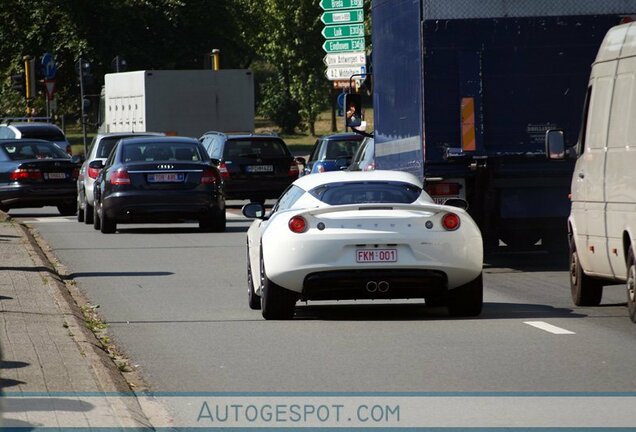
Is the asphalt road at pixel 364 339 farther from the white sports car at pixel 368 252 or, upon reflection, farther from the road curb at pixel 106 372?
the white sports car at pixel 368 252

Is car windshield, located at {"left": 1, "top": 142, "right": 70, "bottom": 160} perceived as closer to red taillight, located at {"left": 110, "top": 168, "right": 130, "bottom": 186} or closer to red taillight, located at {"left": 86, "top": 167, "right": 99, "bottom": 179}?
red taillight, located at {"left": 86, "top": 167, "right": 99, "bottom": 179}

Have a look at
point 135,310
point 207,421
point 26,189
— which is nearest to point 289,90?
point 26,189

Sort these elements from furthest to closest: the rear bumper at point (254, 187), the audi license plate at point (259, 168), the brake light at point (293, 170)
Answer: the brake light at point (293, 170), the audi license plate at point (259, 168), the rear bumper at point (254, 187)

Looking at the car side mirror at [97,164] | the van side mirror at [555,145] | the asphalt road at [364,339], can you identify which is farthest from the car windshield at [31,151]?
the van side mirror at [555,145]

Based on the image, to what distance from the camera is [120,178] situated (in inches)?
1065

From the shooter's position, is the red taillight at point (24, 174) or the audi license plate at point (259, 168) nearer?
the red taillight at point (24, 174)

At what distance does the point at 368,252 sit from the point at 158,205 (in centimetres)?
1372

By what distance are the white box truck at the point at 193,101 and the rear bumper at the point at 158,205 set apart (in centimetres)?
1917

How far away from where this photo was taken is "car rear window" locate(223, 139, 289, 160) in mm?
35844

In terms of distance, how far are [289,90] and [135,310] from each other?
238 feet

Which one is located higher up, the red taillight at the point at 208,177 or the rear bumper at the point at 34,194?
the red taillight at the point at 208,177

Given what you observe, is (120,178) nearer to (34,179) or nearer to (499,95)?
(34,179)

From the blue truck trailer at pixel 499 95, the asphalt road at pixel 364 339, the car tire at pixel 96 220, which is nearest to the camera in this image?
the asphalt road at pixel 364 339

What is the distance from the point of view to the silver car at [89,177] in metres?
30.5
